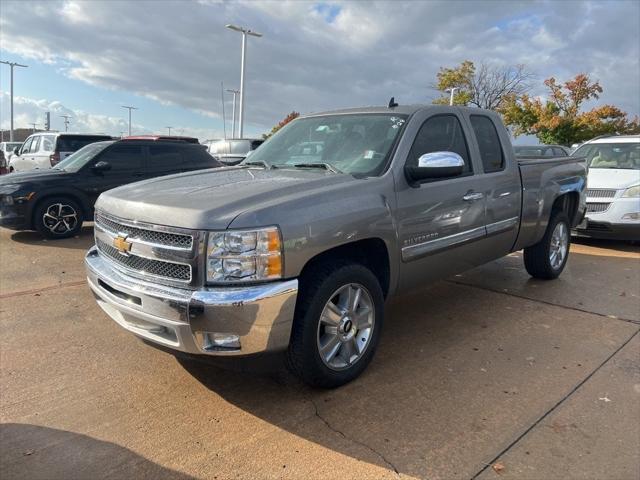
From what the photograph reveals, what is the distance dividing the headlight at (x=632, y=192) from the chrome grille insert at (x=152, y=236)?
7637 mm

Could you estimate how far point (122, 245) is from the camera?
10.2 feet

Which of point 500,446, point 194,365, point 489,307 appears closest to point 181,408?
point 194,365

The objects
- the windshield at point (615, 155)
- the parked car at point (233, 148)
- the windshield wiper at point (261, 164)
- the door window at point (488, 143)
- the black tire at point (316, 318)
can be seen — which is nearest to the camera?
the black tire at point (316, 318)

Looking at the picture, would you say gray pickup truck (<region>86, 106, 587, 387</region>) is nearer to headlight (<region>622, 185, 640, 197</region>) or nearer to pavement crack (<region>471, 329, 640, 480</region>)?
pavement crack (<region>471, 329, 640, 480</region>)

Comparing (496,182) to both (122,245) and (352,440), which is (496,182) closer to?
(352,440)

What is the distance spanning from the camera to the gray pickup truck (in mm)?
2701

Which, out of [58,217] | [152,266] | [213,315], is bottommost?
[58,217]

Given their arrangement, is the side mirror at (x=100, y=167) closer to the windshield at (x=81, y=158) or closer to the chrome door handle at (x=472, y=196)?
the windshield at (x=81, y=158)

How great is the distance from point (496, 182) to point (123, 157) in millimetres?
6711

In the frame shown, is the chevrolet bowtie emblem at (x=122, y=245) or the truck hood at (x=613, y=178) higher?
the truck hood at (x=613, y=178)

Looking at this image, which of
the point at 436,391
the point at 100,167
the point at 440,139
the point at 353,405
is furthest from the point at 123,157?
the point at 436,391

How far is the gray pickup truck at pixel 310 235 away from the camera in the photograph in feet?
8.86

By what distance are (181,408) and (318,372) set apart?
87cm

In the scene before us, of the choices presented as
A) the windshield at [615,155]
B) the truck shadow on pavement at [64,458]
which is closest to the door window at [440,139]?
the truck shadow on pavement at [64,458]
